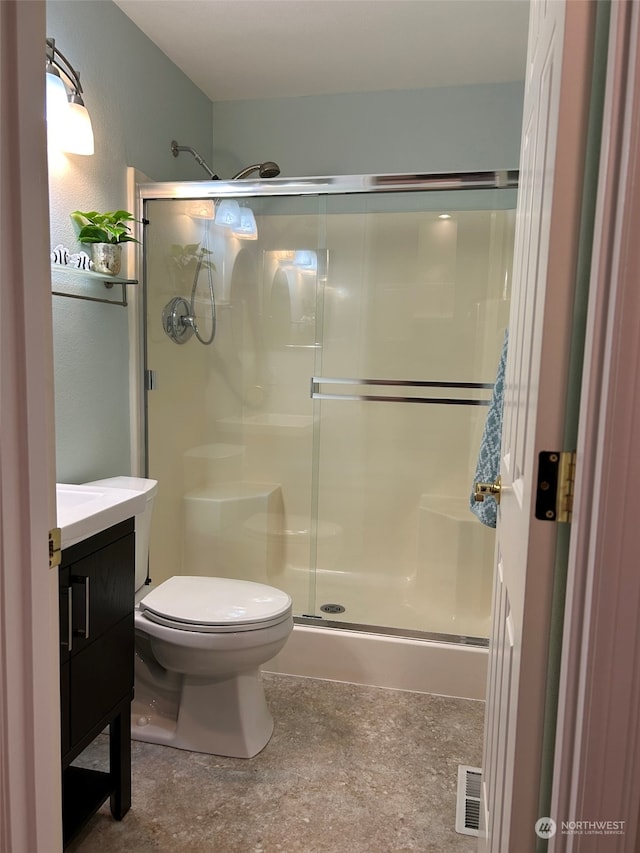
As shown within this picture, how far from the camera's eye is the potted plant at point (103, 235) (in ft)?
6.25

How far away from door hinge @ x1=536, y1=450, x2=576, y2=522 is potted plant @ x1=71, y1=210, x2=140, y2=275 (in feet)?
5.20

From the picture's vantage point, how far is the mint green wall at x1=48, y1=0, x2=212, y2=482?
1.93m

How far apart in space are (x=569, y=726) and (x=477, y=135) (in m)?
2.66

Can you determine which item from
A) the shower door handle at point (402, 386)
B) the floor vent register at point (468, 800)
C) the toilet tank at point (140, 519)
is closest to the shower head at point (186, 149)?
the shower door handle at point (402, 386)

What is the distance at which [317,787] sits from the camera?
174cm

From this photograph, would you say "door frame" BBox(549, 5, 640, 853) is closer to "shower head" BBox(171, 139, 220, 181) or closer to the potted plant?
the potted plant

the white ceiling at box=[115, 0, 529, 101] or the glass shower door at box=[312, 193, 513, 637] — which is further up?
the white ceiling at box=[115, 0, 529, 101]

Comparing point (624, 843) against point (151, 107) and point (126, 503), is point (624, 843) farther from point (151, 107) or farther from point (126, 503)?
point (151, 107)

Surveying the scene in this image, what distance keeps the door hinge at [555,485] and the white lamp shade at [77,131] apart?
173 centimetres

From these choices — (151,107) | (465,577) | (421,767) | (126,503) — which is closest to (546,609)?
(126,503)

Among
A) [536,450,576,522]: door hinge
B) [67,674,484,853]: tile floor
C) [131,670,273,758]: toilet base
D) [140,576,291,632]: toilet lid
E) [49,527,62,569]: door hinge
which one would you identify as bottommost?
[67,674,484,853]: tile floor

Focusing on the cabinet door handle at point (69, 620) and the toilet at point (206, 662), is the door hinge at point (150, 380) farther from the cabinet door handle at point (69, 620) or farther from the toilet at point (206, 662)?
the cabinet door handle at point (69, 620)

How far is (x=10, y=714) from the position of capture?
82cm

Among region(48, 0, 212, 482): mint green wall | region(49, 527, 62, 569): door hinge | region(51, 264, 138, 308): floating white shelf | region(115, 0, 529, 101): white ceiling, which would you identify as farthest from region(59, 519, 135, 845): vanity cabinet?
region(115, 0, 529, 101): white ceiling
